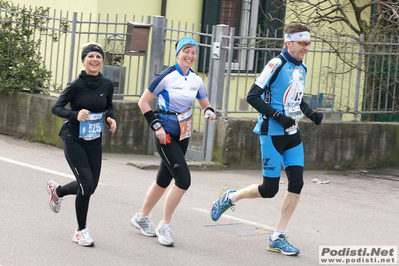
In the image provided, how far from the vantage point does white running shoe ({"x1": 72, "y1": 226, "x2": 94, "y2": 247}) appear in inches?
234

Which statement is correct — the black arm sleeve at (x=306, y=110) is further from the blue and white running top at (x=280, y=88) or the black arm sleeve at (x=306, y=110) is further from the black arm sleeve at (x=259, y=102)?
the black arm sleeve at (x=259, y=102)

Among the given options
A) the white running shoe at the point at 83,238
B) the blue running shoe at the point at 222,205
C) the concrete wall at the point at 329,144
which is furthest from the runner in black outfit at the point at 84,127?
the concrete wall at the point at 329,144

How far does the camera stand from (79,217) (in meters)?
5.98

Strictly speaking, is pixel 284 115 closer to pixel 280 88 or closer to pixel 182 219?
pixel 280 88

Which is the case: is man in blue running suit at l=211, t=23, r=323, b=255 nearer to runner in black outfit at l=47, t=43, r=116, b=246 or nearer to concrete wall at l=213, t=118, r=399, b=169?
runner in black outfit at l=47, t=43, r=116, b=246

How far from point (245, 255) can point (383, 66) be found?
651 centimetres

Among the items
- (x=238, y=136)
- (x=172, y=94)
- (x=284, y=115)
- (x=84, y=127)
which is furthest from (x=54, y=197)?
(x=238, y=136)

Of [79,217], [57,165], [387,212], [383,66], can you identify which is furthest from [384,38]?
[79,217]

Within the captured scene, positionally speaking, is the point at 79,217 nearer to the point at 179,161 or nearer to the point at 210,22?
the point at 179,161

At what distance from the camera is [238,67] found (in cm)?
1077

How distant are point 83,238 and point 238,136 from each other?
16.7 feet

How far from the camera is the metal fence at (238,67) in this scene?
35.5 ft

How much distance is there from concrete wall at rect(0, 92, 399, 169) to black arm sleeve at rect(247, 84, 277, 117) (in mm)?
4400

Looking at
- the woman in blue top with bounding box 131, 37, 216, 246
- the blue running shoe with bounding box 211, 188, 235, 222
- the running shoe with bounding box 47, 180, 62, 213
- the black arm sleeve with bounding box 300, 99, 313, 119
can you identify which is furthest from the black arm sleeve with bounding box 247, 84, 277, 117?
the running shoe with bounding box 47, 180, 62, 213
